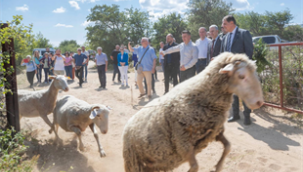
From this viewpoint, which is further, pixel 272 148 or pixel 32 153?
pixel 32 153

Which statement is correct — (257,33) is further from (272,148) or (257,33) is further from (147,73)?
(272,148)

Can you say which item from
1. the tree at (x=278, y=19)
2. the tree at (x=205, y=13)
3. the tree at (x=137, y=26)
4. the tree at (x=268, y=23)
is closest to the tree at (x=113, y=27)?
the tree at (x=137, y=26)

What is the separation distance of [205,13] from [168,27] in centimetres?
558

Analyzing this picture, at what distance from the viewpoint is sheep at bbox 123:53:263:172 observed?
7.55 ft

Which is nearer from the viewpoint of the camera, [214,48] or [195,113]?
[195,113]

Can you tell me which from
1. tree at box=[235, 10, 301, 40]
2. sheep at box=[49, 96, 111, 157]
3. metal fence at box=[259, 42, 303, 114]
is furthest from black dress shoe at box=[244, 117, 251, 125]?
tree at box=[235, 10, 301, 40]

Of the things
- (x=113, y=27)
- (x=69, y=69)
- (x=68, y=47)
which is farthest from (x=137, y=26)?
(x=68, y=47)

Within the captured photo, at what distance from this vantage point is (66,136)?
6.21 meters

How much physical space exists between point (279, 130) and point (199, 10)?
85.8 ft

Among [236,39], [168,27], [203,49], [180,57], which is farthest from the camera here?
[168,27]

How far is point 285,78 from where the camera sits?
6484 mm

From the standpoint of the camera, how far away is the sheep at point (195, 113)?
2301mm

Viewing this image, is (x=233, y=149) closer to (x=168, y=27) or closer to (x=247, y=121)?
(x=247, y=121)

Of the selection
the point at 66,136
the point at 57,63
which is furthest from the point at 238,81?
the point at 57,63
